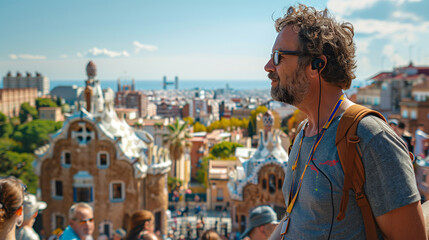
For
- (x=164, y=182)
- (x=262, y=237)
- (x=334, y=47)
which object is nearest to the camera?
(x=334, y=47)

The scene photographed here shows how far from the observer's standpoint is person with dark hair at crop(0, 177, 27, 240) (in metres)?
3.22

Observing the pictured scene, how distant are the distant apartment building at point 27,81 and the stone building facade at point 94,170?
99.6 meters

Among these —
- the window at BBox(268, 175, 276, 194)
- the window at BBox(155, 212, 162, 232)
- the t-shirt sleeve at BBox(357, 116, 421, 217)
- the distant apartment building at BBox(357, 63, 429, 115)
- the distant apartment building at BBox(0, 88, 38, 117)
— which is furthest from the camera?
the distant apartment building at BBox(0, 88, 38, 117)

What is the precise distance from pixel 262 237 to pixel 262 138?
1295cm

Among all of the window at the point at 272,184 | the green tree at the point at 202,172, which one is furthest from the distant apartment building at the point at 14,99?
the window at the point at 272,184

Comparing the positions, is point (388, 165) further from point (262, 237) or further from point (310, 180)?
point (262, 237)

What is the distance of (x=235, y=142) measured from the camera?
155 feet

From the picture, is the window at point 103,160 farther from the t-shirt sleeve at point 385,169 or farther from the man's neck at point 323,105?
the t-shirt sleeve at point 385,169

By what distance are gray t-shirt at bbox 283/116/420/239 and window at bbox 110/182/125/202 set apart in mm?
18831

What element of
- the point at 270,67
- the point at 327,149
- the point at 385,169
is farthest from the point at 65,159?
the point at 385,169

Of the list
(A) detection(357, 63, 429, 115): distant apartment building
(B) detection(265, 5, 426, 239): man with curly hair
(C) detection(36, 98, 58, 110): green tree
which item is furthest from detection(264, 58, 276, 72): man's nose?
(C) detection(36, 98, 58, 110): green tree

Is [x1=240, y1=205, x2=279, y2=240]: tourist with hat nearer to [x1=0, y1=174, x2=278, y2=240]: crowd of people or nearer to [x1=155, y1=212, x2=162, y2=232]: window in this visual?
[x1=0, y1=174, x2=278, y2=240]: crowd of people

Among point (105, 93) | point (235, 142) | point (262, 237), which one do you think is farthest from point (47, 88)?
point (262, 237)

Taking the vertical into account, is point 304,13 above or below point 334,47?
above
